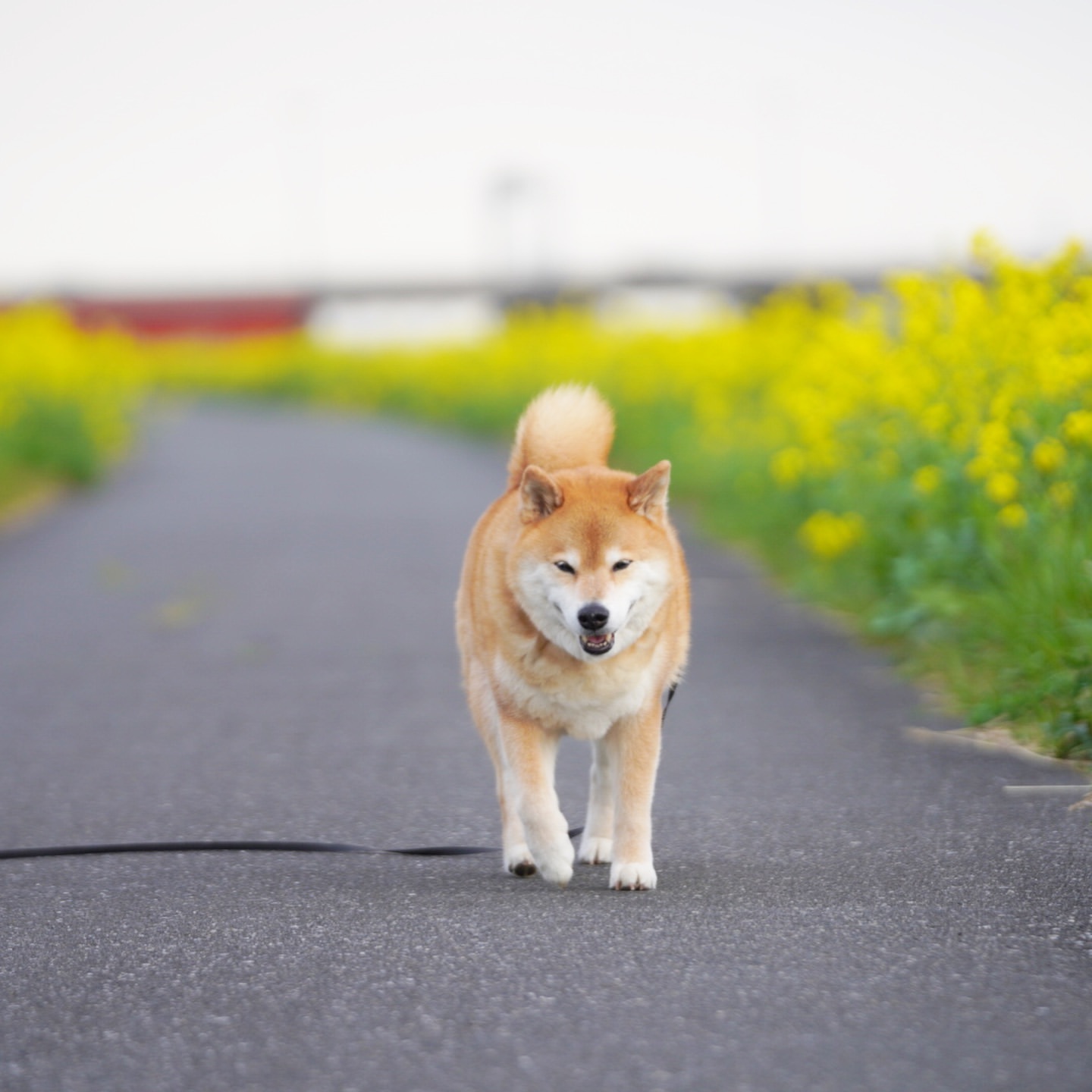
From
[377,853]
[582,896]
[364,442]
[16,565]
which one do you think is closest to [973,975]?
[582,896]

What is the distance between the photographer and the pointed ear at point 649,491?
4.14 meters

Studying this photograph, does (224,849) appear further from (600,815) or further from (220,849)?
(600,815)

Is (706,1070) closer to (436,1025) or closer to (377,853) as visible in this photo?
(436,1025)

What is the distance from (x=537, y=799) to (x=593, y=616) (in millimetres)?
484

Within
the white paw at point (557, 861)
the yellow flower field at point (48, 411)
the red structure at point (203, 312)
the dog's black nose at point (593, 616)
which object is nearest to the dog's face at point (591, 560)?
the dog's black nose at point (593, 616)

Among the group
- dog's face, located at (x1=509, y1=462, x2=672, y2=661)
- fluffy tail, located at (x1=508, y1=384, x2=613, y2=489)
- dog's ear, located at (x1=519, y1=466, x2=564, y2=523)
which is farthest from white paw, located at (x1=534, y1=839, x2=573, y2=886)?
fluffy tail, located at (x1=508, y1=384, x2=613, y2=489)

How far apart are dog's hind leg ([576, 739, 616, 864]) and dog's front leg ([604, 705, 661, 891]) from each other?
192 millimetres

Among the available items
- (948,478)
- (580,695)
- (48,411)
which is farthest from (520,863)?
(48,411)

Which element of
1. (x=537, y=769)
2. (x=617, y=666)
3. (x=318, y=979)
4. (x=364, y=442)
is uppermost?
(x=364, y=442)

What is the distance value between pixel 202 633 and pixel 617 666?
4.82 m

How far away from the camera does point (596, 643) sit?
12.8 feet

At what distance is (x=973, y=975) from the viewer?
3.31 meters

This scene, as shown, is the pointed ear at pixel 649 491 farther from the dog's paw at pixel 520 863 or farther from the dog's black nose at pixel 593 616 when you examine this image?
the dog's paw at pixel 520 863

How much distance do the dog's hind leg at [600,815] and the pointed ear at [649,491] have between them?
0.65 m
